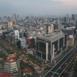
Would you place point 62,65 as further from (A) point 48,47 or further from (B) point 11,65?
(B) point 11,65

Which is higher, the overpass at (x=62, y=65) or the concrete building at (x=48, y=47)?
the concrete building at (x=48, y=47)

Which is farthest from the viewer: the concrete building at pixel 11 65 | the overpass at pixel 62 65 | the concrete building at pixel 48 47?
the concrete building at pixel 48 47

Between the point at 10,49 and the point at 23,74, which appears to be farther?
the point at 10,49

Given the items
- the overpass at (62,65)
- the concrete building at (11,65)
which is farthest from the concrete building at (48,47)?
the concrete building at (11,65)

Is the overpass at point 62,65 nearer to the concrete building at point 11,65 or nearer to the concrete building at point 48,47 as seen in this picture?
the concrete building at point 48,47

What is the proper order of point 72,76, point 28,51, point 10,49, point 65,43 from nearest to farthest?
point 72,76 < point 10,49 < point 28,51 < point 65,43

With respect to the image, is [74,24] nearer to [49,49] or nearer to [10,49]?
[49,49]

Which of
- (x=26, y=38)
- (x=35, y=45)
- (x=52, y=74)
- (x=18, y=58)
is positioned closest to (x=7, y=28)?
(x=26, y=38)

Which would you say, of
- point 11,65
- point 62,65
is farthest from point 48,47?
point 11,65

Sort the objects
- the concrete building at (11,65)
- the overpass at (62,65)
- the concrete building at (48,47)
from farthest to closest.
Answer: the concrete building at (48,47) → the overpass at (62,65) → the concrete building at (11,65)
